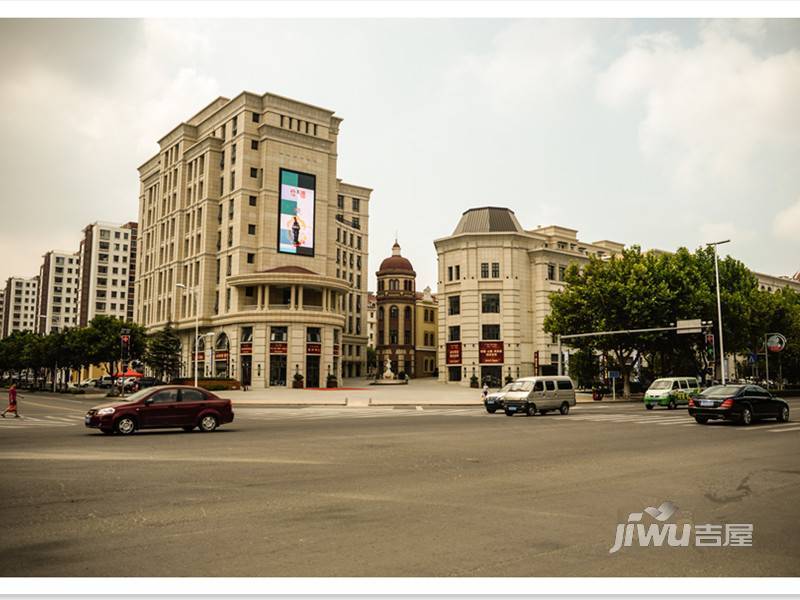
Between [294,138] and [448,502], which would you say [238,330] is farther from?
[448,502]

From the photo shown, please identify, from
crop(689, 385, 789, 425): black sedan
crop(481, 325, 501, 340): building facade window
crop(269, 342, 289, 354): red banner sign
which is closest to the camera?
crop(689, 385, 789, 425): black sedan

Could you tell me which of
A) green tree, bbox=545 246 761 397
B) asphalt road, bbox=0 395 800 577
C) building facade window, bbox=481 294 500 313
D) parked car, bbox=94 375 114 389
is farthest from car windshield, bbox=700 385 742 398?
parked car, bbox=94 375 114 389

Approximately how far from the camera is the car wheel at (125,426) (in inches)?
736

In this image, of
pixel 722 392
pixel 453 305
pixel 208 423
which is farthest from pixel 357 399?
pixel 722 392

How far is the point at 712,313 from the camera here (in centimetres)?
5191

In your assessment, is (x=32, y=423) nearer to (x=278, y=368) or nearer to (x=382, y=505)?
(x=382, y=505)

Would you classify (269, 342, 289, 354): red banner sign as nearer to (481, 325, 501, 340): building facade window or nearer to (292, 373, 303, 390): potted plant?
(292, 373, 303, 390): potted plant

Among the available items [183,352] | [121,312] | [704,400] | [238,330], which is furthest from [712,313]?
[121,312]

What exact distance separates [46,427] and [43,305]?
572ft

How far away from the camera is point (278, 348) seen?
63.1 metres

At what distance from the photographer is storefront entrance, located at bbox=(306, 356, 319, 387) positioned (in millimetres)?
64375

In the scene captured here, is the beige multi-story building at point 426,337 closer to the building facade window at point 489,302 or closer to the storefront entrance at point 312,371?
the building facade window at point 489,302
